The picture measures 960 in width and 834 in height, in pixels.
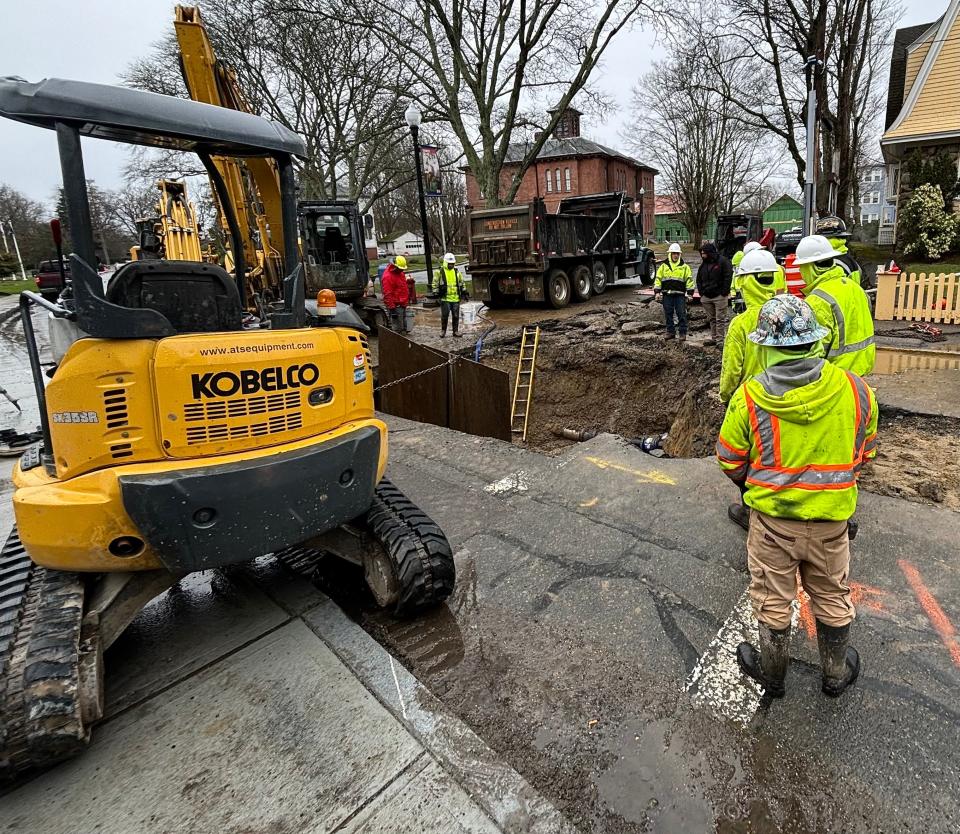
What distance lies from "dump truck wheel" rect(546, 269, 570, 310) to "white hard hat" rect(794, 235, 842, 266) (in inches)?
427

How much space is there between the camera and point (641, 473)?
5176 mm

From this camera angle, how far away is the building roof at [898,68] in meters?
22.0

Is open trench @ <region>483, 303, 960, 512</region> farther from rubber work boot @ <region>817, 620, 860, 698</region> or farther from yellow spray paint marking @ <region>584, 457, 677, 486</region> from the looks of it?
rubber work boot @ <region>817, 620, 860, 698</region>

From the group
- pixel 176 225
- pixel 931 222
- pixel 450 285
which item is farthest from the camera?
pixel 931 222

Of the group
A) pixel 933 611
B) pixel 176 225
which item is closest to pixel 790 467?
pixel 933 611

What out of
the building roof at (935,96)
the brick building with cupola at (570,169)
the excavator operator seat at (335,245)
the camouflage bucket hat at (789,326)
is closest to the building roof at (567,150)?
the brick building with cupola at (570,169)

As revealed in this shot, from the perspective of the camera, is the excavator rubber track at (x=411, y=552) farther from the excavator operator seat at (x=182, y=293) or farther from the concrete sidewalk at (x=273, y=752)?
the excavator operator seat at (x=182, y=293)

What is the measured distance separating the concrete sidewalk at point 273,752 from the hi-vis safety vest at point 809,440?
1.57m

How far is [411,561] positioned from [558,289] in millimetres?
13161

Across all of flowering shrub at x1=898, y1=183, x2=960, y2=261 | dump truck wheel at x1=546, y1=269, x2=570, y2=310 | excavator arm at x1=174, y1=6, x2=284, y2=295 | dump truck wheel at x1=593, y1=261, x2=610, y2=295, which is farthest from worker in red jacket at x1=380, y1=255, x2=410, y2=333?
flowering shrub at x1=898, y1=183, x2=960, y2=261

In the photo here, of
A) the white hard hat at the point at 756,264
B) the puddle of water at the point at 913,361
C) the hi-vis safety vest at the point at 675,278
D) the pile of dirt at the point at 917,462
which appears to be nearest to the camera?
the pile of dirt at the point at 917,462

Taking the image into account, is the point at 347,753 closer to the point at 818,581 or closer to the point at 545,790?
the point at 545,790

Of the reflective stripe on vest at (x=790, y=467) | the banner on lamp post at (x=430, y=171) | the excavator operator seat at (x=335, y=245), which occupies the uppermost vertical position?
the banner on lamp post at (x=430, y=171)

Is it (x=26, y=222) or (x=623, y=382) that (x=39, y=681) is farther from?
(x=26, y=222)
